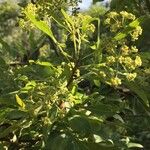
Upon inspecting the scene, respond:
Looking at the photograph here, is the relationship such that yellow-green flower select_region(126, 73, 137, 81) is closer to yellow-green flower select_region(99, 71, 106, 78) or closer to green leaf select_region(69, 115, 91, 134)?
yellow-green flower select_region(99, 71, 106, 78)

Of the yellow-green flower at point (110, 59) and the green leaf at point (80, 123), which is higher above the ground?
the yellow-green flower at point (110, 59)

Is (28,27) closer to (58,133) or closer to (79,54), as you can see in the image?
(79,54)

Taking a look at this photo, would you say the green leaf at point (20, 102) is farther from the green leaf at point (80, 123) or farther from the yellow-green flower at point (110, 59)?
the yellow-green flower at point (110, 59)

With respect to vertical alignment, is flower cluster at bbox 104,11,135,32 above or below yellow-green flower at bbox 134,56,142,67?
above

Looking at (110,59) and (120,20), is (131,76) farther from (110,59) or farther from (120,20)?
(120,20)

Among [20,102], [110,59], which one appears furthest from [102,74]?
[20,102]

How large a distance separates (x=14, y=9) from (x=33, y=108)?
25.2 metres

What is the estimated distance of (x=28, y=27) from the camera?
180 centimetres

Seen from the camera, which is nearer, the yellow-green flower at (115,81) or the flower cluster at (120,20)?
the yellow-green flower at (115,81)

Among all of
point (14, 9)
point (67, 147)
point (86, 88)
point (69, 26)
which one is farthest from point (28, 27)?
point (14, 9)

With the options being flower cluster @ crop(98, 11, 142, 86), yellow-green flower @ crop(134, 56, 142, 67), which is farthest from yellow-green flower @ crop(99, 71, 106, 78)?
yellow-green flower @ crop(134, 56, 142, 67)

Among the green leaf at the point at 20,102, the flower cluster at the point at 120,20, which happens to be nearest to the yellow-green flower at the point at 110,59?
the flower cluster at the point at 120,20

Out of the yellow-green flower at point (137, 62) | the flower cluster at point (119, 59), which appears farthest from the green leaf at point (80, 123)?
the yellow-green flower at point (137, 62)

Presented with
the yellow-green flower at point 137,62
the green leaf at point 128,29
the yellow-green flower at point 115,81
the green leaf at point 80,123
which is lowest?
the green leaf at point 80,123
